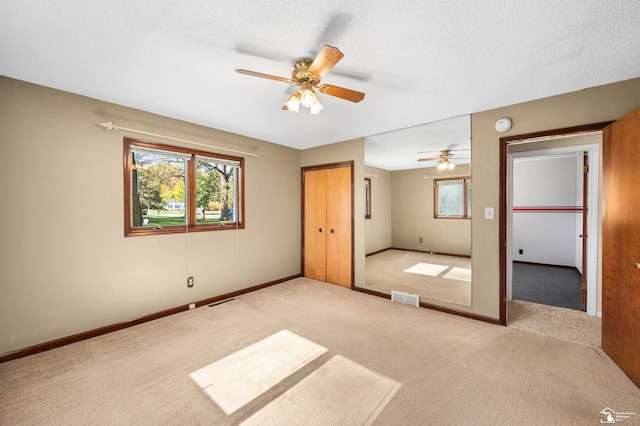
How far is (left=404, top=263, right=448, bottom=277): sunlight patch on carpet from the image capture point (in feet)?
13.2

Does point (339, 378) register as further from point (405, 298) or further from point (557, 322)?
point (557, 322)

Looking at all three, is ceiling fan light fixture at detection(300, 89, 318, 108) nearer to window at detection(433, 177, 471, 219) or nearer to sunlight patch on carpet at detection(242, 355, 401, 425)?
sunlight patch on carpet at detection(242, 355, 401, 425)

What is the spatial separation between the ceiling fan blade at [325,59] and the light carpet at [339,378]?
7.56 ft

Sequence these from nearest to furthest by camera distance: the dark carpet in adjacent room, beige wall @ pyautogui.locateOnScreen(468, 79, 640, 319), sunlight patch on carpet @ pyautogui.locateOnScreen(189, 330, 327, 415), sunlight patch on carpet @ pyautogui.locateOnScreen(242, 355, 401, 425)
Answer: sunlight patch on carpet @ pyautogui.locateOnScreen(242, 355, 401, 425) → sunlight patch on carpet @ pyautogui.locateOnScreen(189, 330, 327, 415) → beige wall @ pyautogui.locateOnScreen(468, 79, 640, 319) → the dark carpet in adjacent room

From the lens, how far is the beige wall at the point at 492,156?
252 cm

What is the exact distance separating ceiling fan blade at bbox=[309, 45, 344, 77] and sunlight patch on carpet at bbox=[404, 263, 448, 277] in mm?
3504

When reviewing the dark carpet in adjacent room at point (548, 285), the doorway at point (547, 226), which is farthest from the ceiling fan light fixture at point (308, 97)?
the dark carpet in adjacent room at point (548, 285)

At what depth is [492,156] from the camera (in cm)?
295

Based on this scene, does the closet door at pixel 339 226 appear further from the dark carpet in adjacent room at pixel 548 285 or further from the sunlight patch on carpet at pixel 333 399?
the dark carpet in adjacent room at pixel 548 285

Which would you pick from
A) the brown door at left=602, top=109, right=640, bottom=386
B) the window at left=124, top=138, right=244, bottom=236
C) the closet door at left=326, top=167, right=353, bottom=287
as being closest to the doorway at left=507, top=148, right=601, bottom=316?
the brown door at left=602, top=109, right=640, bottom=386

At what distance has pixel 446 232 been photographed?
3959 mm

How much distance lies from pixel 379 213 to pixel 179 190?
127 inches

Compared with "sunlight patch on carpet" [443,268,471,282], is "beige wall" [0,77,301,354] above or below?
above

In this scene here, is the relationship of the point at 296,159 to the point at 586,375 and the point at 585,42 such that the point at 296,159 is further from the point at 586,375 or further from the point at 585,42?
the point at 586,375
